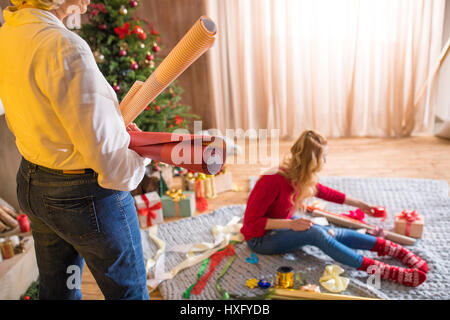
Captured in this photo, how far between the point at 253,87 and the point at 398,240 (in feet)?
7.39

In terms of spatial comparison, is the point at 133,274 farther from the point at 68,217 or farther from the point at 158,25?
the point at 158,25

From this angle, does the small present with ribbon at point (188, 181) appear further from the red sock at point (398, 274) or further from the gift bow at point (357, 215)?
the red sock at point (398, 274)

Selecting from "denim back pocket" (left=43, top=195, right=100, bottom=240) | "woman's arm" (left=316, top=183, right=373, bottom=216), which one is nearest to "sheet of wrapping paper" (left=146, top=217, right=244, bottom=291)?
"woman's arm" (left=316, top=183, right=373, bottom=216)

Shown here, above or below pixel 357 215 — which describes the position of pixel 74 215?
above

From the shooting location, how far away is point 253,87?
3.71 m

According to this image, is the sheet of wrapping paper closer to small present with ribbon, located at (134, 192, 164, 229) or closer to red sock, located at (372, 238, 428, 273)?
small present with ribbon, located at (134, 192, 164, 229)

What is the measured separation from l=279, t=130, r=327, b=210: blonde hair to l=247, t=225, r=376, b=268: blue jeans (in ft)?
0.60

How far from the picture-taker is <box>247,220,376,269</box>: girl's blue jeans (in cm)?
164

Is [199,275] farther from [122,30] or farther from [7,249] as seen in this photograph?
[122,30]

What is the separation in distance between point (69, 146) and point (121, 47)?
1.66m

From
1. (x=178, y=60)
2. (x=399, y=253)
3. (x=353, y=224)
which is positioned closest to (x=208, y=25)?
(x=178, y=60)

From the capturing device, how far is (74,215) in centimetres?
82

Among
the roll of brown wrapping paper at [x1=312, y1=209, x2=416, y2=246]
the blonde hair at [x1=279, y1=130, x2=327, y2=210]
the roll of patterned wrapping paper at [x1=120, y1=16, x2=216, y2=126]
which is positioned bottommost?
the roll of brown wrapping paper at [x1=312, y1=209, x2=416, y2=246]


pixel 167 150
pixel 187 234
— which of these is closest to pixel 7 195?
pixel 187 234
